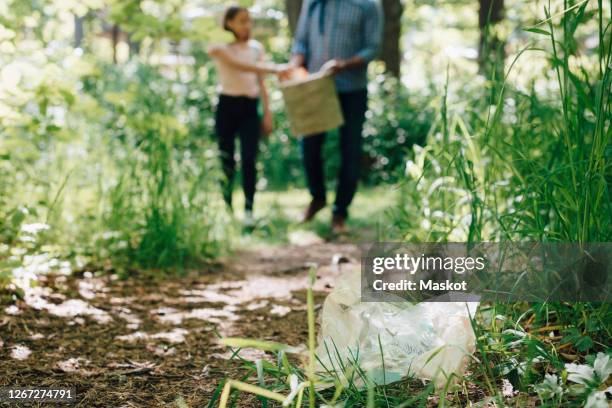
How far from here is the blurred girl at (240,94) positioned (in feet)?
15.9

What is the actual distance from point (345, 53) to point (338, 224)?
4.12ft

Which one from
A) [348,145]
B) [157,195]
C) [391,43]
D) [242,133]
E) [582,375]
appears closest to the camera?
[582,375]

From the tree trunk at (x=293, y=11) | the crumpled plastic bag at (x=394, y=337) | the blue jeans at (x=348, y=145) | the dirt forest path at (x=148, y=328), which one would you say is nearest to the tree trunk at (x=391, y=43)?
the tree trunk at (x=293, y=11)

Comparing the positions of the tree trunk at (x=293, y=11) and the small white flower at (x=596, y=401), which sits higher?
the tree trunk at (x=293, y=11)

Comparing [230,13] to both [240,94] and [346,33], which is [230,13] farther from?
[346,33]

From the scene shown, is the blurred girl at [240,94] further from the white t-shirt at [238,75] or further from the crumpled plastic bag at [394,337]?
the crumpled plastic bag at [394,337]

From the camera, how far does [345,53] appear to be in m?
4.85

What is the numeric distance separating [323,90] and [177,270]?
70.7 inches

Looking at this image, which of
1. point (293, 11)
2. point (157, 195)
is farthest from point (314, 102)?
point (293, 11)

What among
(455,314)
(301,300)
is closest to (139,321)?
(301,300)

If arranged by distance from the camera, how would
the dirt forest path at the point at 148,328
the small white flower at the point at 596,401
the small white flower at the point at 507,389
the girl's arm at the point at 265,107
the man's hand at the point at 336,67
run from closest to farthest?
the small white flower at the point at 596,401, the small white flower at the point at 507,389, the dirt forest path at the point at 148,328, the man's hand at the point at 336,67, the girl's arm at the point at 265,107

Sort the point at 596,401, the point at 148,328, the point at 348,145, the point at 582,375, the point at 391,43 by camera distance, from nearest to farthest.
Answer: the point at 596,401 < the point at 582,375 < the point at 148,328 < the point at 348,145 < the point at 391,43

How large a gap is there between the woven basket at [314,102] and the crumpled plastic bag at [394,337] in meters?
2.69

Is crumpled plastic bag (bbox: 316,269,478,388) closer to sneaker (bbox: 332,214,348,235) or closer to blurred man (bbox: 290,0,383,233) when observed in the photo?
sneaker (bbox: 332,214,348,235)
